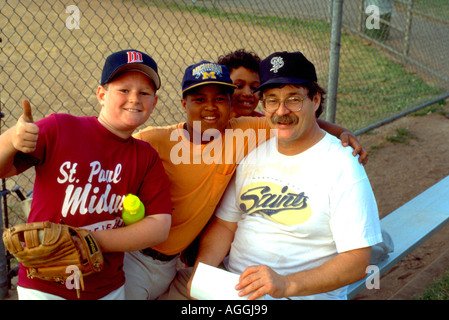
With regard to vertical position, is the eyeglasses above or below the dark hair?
below

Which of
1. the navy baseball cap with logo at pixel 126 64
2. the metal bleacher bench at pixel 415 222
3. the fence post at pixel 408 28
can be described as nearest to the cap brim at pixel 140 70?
the navy baseball cap with logo at pixel 126 64

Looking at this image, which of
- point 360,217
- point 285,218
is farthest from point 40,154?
point 360,217

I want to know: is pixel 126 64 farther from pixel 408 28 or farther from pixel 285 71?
pixel 408 28

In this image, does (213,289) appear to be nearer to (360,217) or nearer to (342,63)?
(360,217)

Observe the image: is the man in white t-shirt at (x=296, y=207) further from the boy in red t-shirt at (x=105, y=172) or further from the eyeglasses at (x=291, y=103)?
the boy in red t-shirt at (x=105, y=172)

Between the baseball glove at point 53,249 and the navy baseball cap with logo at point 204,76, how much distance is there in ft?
3.18

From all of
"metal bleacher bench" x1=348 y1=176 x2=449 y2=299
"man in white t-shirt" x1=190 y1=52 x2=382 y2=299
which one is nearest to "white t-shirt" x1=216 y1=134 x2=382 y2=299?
"man in white t-shirt" x1=190 y1=52 x2=382 y2=299

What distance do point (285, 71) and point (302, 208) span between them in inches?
26.4

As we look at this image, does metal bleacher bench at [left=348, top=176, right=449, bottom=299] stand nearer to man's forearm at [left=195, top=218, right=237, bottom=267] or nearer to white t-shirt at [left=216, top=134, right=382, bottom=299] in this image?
white t-shirt at [left=216, top=134, right=382, bottom=299]

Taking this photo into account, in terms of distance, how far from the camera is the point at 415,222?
3.34 metres

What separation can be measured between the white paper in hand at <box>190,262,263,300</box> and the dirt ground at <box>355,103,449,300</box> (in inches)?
69.6

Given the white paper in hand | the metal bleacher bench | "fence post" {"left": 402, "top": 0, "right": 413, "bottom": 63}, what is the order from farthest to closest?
1. "fence post" {"left": 402, "top": 0, "right": 413, "bottom": 63}
2. the metal bleacher bench
3. the white paper in hand

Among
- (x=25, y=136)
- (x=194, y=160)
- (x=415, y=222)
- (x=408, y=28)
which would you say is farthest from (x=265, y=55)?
(x=25, y=136)

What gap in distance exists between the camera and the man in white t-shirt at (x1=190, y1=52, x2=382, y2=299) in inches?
86.9
